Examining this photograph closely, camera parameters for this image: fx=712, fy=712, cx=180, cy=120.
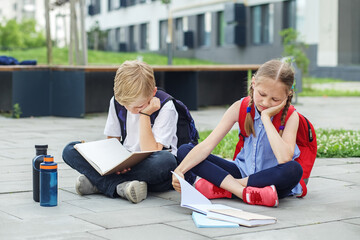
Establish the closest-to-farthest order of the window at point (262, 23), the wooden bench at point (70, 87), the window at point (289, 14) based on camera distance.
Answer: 1. the wooden bench at point (70, 87)
2. the window at point (289, 14)
3. the window at point (262, 23)

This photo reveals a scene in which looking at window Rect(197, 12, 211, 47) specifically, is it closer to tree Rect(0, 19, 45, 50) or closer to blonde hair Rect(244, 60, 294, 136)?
tree Rect(0, 19, 45, 50)

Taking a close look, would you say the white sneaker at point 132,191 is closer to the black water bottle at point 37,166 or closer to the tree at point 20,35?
the black water bottle at point 37,166

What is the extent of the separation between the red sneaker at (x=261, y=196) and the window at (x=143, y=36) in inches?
1571

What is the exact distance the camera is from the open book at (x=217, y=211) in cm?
409

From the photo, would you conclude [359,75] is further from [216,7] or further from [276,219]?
[276,219]

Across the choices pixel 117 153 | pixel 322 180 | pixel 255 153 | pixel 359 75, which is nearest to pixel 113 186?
pixel 117 153

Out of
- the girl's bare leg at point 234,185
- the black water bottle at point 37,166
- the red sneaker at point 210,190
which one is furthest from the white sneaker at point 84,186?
the girl's bare leg at point 234,185

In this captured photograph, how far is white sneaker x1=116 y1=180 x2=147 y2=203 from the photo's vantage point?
4766 mm

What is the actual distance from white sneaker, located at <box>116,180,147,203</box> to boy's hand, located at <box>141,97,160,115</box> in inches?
19.8

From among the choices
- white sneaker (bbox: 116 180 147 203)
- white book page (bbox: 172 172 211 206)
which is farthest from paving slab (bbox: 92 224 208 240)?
white sneaker (bbox: 116 180 147 203)

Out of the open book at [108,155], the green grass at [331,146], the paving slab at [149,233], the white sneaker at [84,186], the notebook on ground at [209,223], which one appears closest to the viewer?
the paving slab at [149,233]

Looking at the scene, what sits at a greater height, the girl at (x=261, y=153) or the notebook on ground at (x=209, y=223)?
the girl at (x=261, y=153)

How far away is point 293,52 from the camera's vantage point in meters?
19.6

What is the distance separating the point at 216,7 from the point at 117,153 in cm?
3154
